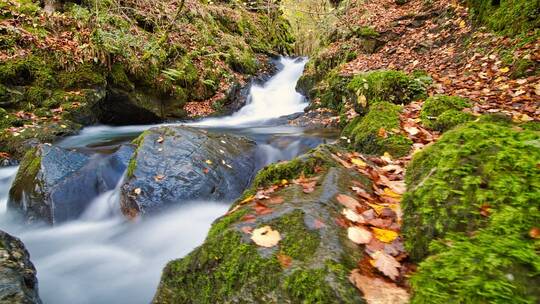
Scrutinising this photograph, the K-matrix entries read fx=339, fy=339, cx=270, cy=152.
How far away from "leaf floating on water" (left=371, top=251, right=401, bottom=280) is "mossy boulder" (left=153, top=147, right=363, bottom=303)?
3.6 inches

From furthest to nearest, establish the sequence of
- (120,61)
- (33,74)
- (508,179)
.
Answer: (120,61)
(33,74)
(508,179)

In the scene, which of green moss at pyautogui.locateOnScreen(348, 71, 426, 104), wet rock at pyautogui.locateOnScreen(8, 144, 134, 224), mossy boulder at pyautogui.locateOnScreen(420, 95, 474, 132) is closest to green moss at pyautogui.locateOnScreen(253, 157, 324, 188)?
mossy boulder at pyautogui.locateOnScreen(420, 95, 474, 132)

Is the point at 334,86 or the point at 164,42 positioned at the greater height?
the point at 164,42

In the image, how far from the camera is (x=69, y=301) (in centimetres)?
333

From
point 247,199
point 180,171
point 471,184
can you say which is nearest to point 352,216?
point 471,184

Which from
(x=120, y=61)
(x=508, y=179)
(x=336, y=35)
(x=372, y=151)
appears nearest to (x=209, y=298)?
(x=508, y=179)

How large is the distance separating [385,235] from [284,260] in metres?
0.59

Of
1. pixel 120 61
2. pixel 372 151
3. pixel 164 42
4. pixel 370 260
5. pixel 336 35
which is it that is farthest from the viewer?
pixel 336 35

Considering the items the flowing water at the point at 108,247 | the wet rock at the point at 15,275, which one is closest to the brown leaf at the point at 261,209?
the wet rock at the point at 15,275

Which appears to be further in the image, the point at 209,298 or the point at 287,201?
the point at 287,201

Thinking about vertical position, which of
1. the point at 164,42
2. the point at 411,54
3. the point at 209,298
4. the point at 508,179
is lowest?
the point at 209,298

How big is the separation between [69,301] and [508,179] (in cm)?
378

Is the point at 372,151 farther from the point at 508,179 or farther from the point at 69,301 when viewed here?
the point at 69,301

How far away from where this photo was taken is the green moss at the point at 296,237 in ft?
5.29
